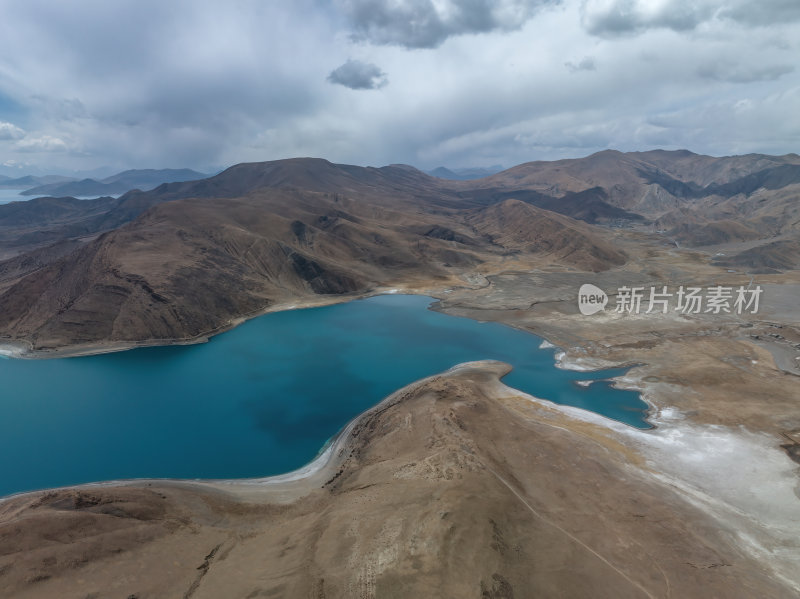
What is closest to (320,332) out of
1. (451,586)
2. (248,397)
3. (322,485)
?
(248,397)

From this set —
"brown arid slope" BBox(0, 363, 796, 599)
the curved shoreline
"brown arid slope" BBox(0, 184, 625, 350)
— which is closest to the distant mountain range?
"brown arid slope" BBox(0, 184, 625, 350)

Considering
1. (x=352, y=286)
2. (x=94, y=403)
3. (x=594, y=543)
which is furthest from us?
(x=352, y=286)

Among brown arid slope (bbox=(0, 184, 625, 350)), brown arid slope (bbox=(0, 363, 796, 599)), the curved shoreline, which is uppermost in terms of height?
brown arid slope (bbox=(0, 184, 625, 350))

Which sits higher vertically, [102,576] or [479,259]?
[479,259]

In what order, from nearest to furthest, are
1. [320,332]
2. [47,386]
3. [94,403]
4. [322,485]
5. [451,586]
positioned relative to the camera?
[451,586] < [322,485] < [94,403] < [47,386] < [320,332]

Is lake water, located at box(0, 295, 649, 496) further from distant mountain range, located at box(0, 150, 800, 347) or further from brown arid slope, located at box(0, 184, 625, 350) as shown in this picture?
distant mountain range, located at box(0, 150, 800, 347)

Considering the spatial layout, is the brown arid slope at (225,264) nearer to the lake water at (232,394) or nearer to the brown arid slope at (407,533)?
the lake water at (232,394)

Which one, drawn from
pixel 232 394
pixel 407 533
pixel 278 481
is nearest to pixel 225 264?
pixel 232 394

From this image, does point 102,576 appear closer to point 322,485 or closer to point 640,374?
point 322,485
